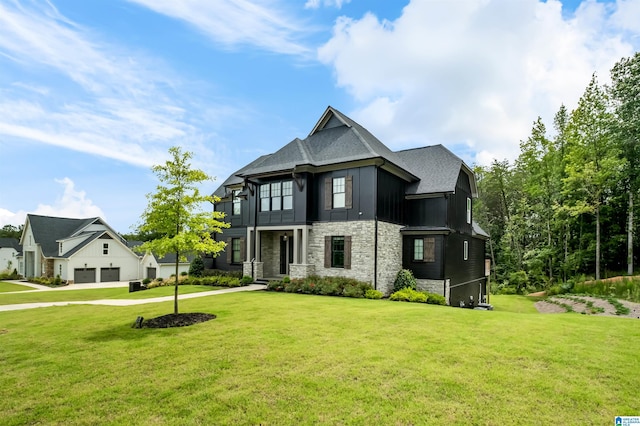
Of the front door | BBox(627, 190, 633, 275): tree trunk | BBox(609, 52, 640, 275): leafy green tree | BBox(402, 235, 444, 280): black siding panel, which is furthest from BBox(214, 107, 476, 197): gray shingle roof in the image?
BBox(609, 52, 640, 275): leafy green tree

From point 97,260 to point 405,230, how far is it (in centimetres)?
3164

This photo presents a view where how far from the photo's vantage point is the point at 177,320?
31.1 ft

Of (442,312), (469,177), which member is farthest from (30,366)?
(469,177)

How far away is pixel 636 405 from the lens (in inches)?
175

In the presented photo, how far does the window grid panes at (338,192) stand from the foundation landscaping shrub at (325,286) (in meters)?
3.92

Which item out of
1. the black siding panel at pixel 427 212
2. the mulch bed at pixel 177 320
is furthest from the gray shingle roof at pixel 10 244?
the black siding panel at pixel 427 212

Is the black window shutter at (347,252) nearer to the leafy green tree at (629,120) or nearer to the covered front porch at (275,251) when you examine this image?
the covered front porch at (275,251)

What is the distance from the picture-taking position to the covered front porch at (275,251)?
18.1 m

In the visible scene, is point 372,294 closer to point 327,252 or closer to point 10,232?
point 327,252

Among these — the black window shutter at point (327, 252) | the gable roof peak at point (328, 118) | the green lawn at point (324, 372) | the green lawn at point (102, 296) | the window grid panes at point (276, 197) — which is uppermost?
the gable roof peak at point (328, 118)

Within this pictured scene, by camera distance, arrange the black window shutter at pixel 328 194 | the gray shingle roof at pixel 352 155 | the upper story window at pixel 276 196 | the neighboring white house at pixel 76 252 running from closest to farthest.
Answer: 1. the black window shutter at pixel 328 194
2. the gray shingle roof at pixel 352 155
3. the upper story window at pixel 276 196
4. the neighboring white house at pixel 76 252

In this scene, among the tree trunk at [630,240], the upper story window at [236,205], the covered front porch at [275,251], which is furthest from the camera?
the upper story window at [236,205]

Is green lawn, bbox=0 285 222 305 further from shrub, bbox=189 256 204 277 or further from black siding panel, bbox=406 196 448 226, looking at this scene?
black siding panel, bbox=406 196 448 226

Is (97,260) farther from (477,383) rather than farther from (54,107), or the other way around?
(477,383)
